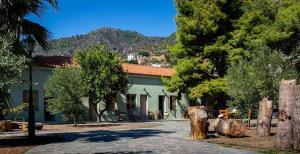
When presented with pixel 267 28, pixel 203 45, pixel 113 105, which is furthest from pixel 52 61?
pixel 267 28

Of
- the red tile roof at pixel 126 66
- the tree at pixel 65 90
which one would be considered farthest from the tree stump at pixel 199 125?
the red tile roof at pixel 126 66

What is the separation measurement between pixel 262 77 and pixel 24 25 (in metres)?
11.9

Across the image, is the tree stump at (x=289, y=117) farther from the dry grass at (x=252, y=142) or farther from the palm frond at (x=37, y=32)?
the palm frond at (x=37, y=32)

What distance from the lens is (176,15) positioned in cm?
3747

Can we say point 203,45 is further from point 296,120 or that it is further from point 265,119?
point 296,120

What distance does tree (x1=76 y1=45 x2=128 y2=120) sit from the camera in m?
34.6

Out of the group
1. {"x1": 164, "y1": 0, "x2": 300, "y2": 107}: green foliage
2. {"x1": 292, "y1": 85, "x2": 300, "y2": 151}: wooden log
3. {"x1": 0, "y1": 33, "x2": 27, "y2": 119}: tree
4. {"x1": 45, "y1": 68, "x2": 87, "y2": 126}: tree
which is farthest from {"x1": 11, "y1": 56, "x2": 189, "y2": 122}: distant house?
{"x1": 292, "y1": 85, "x2": 300, "y2": 151}: wooden log

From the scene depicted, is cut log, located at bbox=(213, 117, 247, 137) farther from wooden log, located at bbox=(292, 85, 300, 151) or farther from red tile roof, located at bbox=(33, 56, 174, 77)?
red tile roof, located at bbox=(33, 56, 174, 77)

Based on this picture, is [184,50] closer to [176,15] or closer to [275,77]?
[176,15]

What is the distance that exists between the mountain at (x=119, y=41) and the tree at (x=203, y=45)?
183 ft

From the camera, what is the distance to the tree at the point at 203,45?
3553 centimetres

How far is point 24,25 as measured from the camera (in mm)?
17688

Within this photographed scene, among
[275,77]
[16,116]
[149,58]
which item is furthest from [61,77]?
[149,58]

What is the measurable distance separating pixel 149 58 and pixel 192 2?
5916 centimetres
